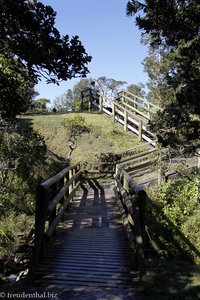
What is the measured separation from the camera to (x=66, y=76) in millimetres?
4660

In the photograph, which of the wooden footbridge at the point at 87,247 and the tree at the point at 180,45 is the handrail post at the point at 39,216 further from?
the tree at the point at 180,45

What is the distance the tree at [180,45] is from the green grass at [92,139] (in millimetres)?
8402

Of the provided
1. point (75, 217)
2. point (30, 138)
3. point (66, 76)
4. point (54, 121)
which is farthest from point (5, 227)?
point (54, 121)

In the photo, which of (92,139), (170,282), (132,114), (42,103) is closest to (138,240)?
(170,282)

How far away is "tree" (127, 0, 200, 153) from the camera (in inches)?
303

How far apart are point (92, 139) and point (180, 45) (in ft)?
44.1

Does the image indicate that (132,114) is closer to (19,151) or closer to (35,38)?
(19,151)

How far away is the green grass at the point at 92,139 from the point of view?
19750 millimetres

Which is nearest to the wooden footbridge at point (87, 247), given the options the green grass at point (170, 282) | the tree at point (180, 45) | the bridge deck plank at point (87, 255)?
the bridge deck plank at point (87, 255)

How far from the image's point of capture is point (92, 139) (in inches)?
837

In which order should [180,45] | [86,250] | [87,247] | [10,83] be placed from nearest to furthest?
[10,83]
[86,250]
[87,247]
[180,45]

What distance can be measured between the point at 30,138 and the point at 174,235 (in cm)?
708

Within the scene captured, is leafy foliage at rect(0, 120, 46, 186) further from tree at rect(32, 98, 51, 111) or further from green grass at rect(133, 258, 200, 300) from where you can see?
tree at rect(32, 98, 51, 111)

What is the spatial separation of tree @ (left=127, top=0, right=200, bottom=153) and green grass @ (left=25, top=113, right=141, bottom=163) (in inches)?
331
